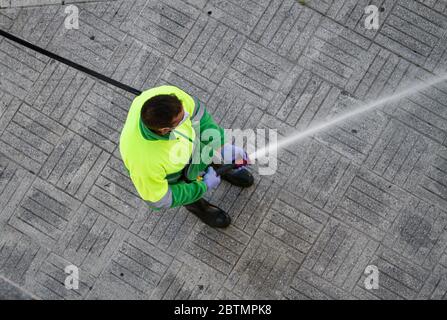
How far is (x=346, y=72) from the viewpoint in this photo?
19.6 feet

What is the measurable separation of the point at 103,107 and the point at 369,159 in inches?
112

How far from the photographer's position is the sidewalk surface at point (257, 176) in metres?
5.70

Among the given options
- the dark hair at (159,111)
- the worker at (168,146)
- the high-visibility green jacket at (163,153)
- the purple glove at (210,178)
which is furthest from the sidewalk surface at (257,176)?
the dark hair at (159,111)

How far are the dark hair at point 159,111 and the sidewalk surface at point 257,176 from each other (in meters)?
2.16

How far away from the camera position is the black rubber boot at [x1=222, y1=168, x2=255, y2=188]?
565cm

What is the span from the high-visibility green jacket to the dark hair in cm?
11

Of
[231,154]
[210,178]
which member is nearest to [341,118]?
[231,154]

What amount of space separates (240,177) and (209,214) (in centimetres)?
48

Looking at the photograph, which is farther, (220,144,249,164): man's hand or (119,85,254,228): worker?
(220,144,249,164): man's hand
